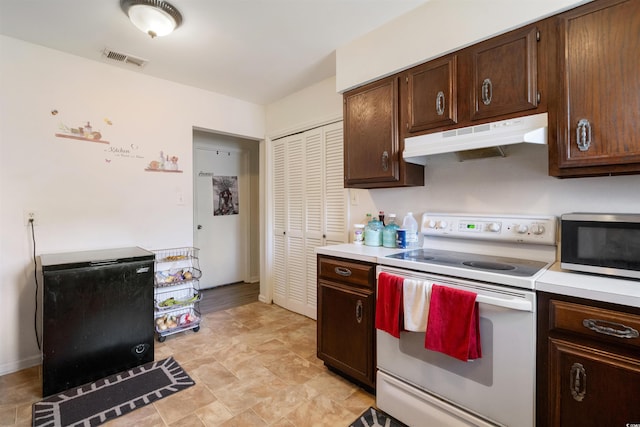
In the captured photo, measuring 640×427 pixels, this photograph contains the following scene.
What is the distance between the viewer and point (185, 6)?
184 centimetres

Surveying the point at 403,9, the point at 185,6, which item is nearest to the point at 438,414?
the point at 403,9

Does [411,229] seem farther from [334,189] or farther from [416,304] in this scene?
[334,189]

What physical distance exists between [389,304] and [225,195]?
3.57 metres

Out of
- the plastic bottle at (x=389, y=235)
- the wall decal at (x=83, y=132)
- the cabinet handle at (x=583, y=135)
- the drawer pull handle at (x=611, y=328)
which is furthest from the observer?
the wall decal at (x=83, y=132)

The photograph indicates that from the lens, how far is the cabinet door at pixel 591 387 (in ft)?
3.39

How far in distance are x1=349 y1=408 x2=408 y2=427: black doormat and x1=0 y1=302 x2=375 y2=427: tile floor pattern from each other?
1.8 inches

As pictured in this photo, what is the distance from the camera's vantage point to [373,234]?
2.23 m

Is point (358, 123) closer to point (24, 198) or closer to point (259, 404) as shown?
point (259, 404)

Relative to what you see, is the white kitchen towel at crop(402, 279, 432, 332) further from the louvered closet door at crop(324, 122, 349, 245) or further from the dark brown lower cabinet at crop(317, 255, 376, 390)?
the louvered closet door at crop(324, 122, 349, 245)

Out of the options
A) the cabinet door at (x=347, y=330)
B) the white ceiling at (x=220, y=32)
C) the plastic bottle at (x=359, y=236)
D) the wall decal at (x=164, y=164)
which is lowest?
the cabinet door at (x=347, y=330)

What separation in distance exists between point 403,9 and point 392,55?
26 centimetres

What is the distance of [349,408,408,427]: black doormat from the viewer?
5.32 ft

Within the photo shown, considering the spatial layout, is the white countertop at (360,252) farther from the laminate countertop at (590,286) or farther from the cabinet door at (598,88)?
the cabinet door at (598,88)

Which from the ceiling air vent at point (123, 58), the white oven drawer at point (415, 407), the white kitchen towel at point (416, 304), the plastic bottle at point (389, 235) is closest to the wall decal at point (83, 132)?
the ceiling air vent at point (123, 58)
